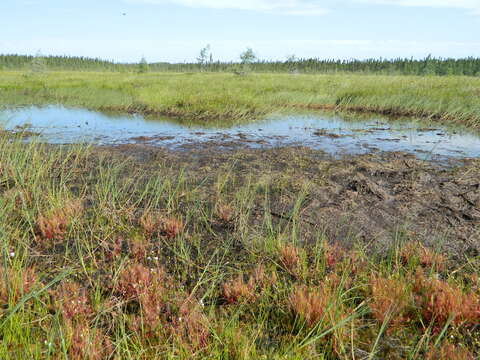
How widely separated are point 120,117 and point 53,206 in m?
9.74

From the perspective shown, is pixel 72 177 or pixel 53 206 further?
pixel 72 177

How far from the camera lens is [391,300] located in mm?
2611

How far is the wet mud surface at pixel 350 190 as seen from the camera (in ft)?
13.1

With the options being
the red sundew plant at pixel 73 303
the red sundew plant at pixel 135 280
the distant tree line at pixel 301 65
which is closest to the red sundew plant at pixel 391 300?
the red sundew plant at pixel 135 280

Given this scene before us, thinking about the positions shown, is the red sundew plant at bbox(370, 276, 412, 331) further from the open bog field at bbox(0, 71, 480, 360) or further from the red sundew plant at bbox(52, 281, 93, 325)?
the red sundew plant at bbox(52, 281, 93, 325)

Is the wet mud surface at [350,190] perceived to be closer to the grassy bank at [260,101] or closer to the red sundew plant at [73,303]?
the red sundew plant at [73,303]

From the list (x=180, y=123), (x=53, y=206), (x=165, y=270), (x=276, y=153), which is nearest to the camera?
(x=165, y=270)

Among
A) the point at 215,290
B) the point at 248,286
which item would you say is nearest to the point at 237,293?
the point at 248,286

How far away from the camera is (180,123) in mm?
11812

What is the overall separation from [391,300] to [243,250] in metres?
1.50

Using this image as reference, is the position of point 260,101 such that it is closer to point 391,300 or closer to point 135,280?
point 135,280

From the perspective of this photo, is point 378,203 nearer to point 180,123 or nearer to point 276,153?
point 276,153

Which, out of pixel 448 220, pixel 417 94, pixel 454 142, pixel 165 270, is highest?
pixel 417 94

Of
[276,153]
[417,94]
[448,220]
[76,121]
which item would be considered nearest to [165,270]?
[448,220]
